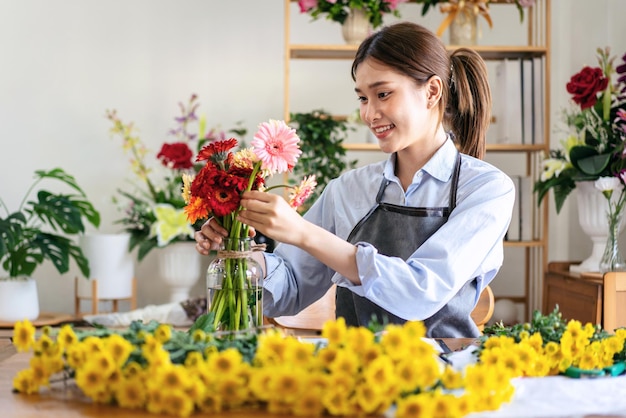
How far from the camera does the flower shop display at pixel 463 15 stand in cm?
354

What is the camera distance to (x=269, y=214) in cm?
129

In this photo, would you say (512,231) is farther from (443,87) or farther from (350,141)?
(443,87)

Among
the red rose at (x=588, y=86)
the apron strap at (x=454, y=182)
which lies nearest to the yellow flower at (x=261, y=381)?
the apron strap at (x=454, y=182)

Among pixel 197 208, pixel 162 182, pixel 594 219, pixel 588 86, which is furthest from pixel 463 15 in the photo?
pixel 197 208

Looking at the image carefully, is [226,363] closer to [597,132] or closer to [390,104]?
[390,104]

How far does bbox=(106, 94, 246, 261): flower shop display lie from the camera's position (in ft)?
11.7

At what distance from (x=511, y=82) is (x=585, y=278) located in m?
0.96

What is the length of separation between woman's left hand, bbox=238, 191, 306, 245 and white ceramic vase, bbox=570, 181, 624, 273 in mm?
2152

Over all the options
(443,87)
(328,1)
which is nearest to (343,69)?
(328,1)

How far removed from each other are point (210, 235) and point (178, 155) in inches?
87.2

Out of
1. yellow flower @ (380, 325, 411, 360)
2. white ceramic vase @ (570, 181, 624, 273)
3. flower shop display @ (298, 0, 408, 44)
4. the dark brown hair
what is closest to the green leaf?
white ceramic vase @ (570, 181, 624, 273)

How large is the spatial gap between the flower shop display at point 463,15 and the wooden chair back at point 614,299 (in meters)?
1.22

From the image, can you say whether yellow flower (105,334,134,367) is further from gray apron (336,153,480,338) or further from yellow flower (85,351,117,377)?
gray apron (336,153,480,338)

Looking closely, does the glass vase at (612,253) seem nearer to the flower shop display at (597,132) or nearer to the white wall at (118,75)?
the flower shop display at (597,132)
